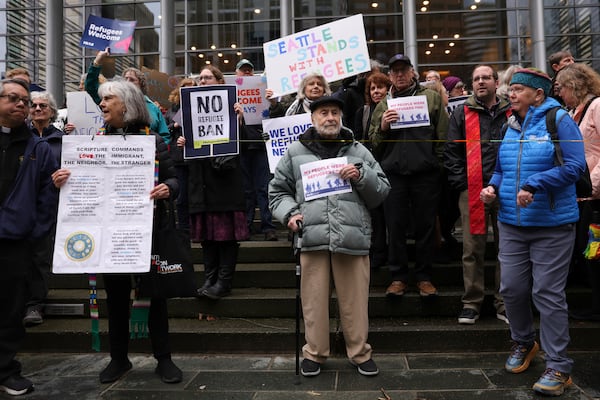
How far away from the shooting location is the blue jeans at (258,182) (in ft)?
21.2

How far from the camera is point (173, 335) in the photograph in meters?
4.66

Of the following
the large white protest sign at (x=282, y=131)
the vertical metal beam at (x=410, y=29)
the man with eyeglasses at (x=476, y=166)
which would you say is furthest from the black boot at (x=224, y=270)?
the vertical metal beam at (x=410, y=29)

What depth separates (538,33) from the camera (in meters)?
16.1

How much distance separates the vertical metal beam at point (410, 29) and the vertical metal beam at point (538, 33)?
12.2 feet

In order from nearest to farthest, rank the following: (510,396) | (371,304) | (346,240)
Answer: (510,396), (346,240), (371,304)

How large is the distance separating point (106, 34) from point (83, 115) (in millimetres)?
2001

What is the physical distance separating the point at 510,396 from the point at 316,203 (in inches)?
76.8

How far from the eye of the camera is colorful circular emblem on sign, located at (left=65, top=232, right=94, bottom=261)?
367cm

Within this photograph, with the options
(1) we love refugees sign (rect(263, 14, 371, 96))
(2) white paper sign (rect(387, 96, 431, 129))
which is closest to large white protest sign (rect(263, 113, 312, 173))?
(1) we love refugees sign (rect(263, 14, 371, 96))

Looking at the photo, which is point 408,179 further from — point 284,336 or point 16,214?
point 16,214

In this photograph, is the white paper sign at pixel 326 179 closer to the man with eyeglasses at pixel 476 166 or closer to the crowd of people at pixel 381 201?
the crowd of people at pixel 381 201

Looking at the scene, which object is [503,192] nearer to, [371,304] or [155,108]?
[371,304]

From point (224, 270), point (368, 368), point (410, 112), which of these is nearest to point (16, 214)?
point (224, 270)

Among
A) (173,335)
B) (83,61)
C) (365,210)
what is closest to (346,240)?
(365,210)
